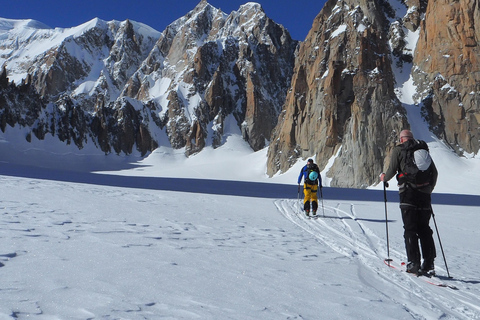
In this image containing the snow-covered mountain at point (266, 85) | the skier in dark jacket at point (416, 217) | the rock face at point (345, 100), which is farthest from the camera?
the snow-covered mountain at point (266, 85)

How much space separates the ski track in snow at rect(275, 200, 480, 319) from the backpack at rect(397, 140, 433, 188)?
1.39 meters

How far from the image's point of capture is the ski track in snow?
3793 millimetres

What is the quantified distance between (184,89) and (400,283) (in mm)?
126404

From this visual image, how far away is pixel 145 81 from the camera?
5640 inches

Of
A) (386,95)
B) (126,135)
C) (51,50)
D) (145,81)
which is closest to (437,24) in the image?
(386,95)

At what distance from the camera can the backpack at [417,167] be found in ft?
17.9

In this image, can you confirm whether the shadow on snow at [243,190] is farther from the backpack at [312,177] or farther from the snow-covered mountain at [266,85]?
the snow-covered mountain at [266,85]

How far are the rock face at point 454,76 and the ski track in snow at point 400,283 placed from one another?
53338 mm

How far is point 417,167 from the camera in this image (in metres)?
5.45

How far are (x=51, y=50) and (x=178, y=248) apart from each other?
186 m

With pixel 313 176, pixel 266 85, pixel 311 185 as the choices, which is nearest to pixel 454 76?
pixel 313 176

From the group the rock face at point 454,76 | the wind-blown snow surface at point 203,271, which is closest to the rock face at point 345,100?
the rock face at point 454,76

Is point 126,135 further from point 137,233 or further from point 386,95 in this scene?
point 137,233

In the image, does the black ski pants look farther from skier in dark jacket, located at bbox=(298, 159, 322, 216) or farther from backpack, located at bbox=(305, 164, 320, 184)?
backpack, located at bbox=(305, 164, 320, 184)
